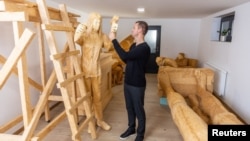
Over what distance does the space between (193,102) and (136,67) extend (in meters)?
1.54

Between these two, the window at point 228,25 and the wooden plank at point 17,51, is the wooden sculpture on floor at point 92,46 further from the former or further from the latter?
the window at point 228,25

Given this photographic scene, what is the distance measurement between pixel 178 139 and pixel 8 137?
1.84 meters

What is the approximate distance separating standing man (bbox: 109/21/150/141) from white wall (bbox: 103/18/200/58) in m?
4.35

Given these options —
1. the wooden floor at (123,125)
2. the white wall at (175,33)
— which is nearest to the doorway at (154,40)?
the white wall at (175,33)

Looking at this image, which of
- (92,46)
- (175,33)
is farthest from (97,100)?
(175,33)

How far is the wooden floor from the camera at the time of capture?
233 centimetres

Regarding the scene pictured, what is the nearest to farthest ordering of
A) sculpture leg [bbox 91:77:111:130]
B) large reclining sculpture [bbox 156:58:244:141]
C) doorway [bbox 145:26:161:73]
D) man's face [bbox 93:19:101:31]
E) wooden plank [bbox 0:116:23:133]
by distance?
wooden plank [bbox 0:116:23:133] → large reclining sculpture [bbox 156:58:244:141] → man's face [bbox 93:19:101:31] → sculpture leg [bbox 91:77:111:130] → doorway [bbox 145:26:161:73]

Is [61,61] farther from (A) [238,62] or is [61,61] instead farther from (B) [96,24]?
(A) [238,62]

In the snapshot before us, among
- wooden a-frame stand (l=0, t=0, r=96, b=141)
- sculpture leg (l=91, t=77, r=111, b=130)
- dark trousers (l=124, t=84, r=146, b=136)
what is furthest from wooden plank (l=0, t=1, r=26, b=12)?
dark trousers (l=124, t=84, r=146, b=136)

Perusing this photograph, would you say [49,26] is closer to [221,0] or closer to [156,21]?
[221,0]

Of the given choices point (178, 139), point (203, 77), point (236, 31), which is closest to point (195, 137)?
point (178, 139)

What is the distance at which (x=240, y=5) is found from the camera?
124 inches

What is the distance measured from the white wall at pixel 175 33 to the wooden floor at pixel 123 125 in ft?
9.68

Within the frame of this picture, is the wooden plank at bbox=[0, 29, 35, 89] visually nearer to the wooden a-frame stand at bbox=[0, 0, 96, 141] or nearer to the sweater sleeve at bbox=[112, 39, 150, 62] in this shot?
the wooden a-frame stand at bbox=[0, 0, 96, 141]
